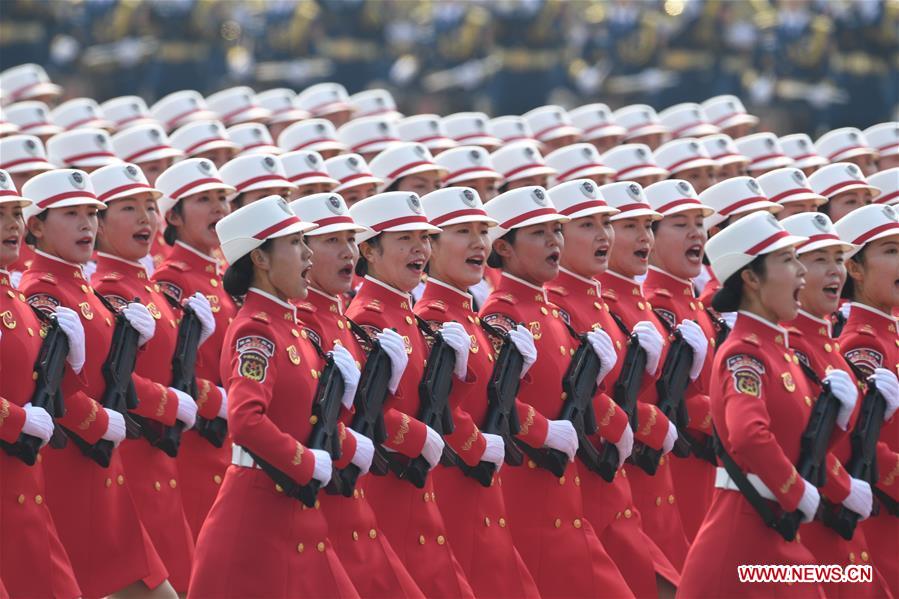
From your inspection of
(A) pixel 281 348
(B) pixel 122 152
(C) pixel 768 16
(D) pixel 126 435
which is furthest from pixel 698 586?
(C) pixel 768 16

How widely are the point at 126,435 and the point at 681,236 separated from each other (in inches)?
122

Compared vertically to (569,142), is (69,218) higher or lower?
higher

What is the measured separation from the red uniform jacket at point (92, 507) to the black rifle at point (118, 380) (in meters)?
0.04

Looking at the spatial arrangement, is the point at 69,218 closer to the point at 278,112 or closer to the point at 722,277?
the point at 722,277

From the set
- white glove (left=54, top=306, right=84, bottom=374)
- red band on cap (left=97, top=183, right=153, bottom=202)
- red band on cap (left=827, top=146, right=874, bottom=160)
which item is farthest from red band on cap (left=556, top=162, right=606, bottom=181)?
white glove (left=54, top=306, right=84, bottom=374)

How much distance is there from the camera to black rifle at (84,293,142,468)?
877 centimetres

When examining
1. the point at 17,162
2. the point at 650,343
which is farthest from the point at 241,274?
the point at 17,162

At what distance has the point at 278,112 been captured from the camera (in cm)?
1575

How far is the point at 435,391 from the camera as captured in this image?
333 inches

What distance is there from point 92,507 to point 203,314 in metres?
1.15

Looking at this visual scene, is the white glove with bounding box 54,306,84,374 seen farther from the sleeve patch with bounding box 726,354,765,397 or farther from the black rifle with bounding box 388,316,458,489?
the sleeve patch with bounding box 726,354,765,397

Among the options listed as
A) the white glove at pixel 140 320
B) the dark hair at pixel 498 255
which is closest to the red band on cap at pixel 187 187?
the white glove at pixel 140 320

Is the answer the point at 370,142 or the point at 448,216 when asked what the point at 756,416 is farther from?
the point at 370,142

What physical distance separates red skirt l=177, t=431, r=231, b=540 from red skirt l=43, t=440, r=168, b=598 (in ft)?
2.84
